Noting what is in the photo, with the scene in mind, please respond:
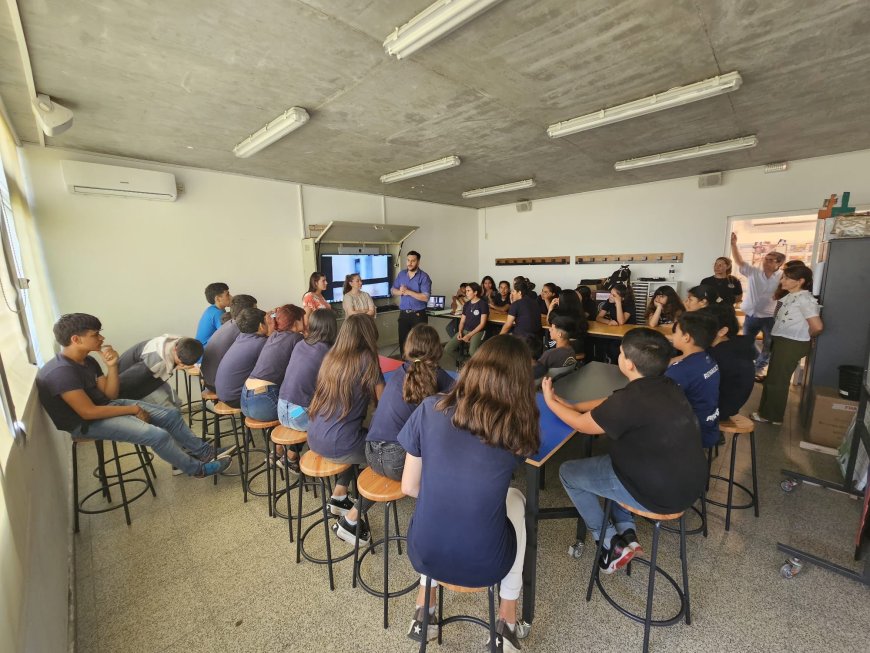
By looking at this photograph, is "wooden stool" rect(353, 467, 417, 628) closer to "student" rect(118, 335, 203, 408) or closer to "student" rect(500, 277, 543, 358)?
"student" rect(118, 335, 203, 408)

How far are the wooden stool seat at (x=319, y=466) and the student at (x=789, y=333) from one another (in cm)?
Answer: 414

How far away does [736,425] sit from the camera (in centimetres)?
234

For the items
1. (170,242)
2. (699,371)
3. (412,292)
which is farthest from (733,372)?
(170,242)

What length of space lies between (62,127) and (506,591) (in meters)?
3.90

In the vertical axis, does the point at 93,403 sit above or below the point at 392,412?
below

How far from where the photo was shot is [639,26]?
6.50 ft

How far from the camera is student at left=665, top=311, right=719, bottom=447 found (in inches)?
79.8

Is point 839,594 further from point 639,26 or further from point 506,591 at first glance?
point 639,26

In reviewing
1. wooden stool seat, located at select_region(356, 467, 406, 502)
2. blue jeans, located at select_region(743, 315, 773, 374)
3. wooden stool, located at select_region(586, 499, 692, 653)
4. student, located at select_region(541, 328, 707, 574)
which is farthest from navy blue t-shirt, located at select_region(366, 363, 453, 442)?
blue jeans, located at select_region(743, 315, 773, 374)

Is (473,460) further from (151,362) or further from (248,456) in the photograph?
(151,362)

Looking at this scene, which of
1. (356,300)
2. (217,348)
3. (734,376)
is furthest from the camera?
(356,300)

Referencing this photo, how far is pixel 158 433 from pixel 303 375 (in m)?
1.20

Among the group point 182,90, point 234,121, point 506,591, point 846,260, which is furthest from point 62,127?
point 846,260

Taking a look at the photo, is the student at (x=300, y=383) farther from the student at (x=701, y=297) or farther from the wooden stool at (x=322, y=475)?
the student at (x=701, y=297)
